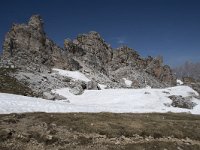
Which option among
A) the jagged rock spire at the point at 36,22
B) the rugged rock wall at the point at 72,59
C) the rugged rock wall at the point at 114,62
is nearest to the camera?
the rugged rock wall at the point at 72,59

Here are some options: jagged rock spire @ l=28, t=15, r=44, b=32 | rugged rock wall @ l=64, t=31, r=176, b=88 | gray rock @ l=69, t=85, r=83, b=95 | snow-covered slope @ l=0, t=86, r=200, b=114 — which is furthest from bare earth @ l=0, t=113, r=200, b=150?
rugged rock wall @ l=64, t=31, r=176, b=88

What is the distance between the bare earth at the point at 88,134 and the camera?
26.0 meters

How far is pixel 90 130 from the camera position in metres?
30.4

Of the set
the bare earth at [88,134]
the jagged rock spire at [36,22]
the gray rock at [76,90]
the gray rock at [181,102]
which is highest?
the jagged rock spire at [36,22]

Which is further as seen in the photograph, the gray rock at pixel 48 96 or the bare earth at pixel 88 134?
the gray rock at pixel 48 96

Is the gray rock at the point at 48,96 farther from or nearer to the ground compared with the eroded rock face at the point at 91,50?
nearer to the ground

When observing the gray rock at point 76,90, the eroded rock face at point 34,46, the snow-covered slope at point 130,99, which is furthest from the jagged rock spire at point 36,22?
the snow-covered slope at point 130,99

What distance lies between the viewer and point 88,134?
2944 cm

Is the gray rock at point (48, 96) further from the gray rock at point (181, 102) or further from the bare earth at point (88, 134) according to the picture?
the bare earth at point (88, 134)

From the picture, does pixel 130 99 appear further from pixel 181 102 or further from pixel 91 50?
pixel 91 50

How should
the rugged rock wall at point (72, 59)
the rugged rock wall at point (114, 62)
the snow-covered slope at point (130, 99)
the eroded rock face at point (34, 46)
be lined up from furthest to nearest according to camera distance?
the rugged rock wall at point (114, 62)
the eroded rock face at point (34, 46)
the rugged rock wall at point (72, 59)
the snow-covered slope at point (130, 99)

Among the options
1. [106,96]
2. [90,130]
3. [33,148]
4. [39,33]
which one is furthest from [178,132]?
[39,33]

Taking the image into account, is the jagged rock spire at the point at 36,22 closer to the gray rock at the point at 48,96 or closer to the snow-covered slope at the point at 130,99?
the snow-covered slope at the point at 130,99

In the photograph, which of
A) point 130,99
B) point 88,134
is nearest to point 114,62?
point 130,99
